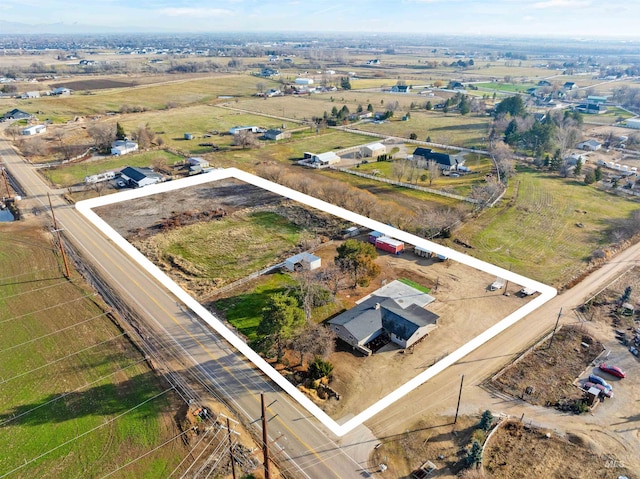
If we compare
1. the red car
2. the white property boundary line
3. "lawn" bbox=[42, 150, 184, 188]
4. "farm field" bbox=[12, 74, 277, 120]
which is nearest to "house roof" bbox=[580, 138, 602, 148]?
the red car

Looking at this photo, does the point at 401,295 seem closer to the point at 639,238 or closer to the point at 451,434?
the point at 451,434

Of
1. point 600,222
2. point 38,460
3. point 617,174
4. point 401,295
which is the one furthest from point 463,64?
point 38,460

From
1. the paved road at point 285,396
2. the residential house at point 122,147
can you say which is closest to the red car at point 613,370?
the paved road at point 285,396

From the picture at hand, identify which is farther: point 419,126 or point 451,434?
point 419,126

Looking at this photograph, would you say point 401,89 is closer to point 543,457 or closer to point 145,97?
point 145,97

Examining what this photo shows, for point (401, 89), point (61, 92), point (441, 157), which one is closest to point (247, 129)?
point (441, 157)

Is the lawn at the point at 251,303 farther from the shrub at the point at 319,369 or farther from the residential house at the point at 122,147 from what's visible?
the residential house at the point at 122,147
